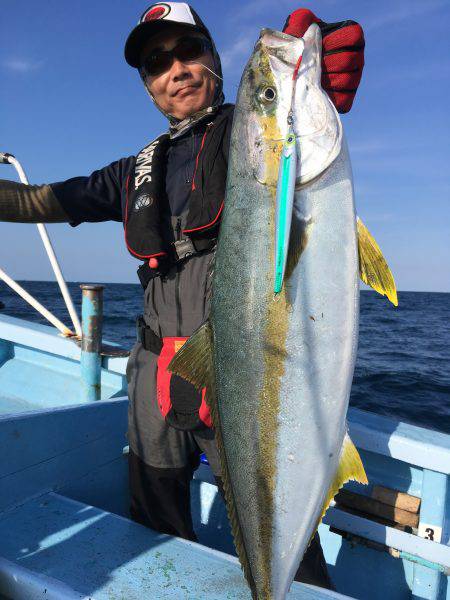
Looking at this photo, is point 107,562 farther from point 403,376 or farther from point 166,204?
point 403,376

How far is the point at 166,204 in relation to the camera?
2.42m

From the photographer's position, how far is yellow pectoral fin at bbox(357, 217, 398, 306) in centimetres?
165

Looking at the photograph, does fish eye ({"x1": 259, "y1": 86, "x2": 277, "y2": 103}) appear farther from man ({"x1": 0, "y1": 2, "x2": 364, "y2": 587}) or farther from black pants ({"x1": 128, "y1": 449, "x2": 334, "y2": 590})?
black pants ({"x1": 128, "y1": 449, "x2": 334, "y2": 590})

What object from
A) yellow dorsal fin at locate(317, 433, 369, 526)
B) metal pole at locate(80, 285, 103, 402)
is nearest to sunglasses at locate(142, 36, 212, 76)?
yellow dorsal fin at locate(317, 433, 369, 526)

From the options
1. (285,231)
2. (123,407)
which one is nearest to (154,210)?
(285,231)

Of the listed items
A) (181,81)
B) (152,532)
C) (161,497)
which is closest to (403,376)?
(161,497)

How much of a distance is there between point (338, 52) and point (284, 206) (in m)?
0.80

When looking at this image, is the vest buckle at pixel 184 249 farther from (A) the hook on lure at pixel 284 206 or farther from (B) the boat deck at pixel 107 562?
(B) the boat deck at pixel 107 562

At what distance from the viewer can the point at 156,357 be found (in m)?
2.38

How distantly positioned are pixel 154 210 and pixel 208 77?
805 mm

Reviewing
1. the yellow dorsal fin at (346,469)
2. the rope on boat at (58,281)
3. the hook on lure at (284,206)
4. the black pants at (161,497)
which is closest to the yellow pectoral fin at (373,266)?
the hook on lure at (284,206)

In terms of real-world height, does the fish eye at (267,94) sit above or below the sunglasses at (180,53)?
below

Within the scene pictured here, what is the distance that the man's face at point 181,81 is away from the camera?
7.99 feet

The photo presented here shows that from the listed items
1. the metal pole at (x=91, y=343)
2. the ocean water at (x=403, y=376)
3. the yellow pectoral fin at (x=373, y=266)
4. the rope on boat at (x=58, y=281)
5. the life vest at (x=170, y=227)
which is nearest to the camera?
the yellow pectoral fin at (x=373, y=266)
